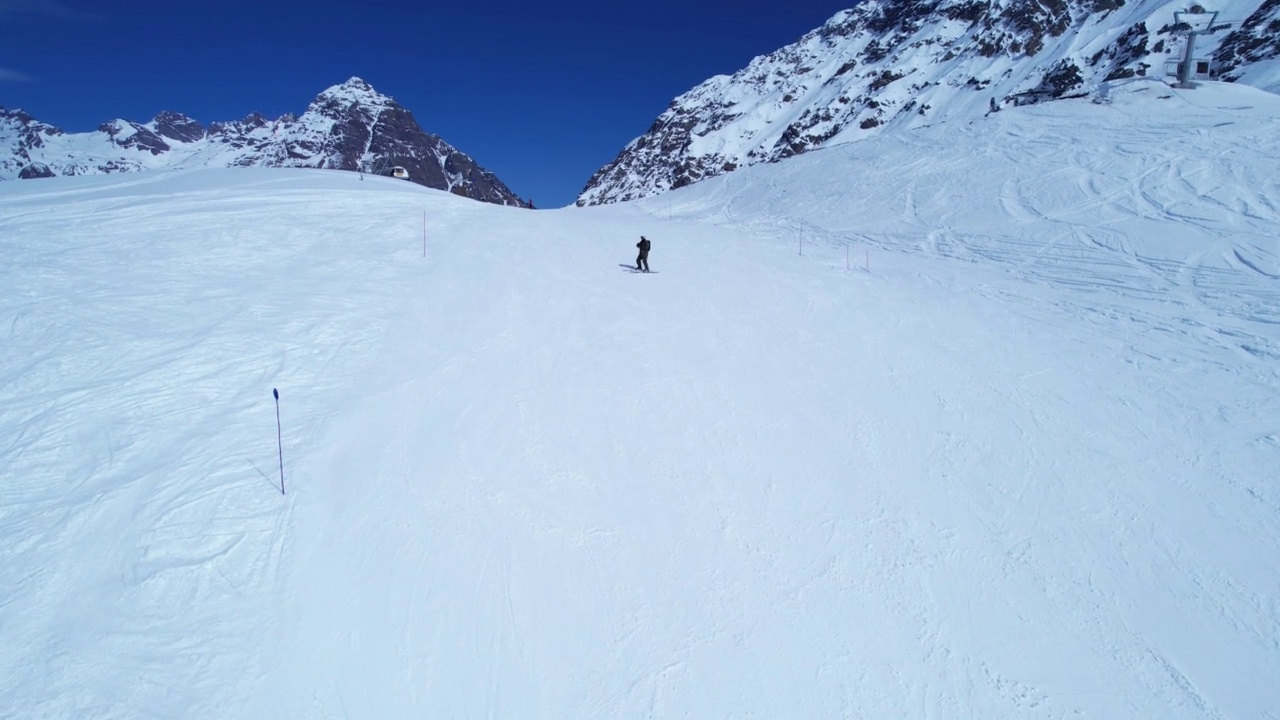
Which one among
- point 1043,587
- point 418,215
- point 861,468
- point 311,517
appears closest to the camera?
point 1043,587

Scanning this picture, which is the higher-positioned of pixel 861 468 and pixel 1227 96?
pixel 1227 96

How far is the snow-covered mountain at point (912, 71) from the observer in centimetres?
6331

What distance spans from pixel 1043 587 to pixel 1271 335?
7.92m

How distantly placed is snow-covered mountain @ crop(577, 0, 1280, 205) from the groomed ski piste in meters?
52.5

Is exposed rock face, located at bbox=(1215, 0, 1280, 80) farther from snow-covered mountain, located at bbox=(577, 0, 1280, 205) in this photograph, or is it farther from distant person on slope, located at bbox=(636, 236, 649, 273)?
distant person on slope, located at bbox=(636, 236, 649, 273)

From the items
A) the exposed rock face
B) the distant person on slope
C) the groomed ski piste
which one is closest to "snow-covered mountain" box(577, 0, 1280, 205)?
the exposed rock face

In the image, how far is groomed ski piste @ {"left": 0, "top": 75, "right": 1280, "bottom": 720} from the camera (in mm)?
4570

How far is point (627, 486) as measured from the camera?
6.64 m

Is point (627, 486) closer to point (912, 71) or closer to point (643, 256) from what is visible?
point (643, 256)

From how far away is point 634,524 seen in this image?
20.0ft

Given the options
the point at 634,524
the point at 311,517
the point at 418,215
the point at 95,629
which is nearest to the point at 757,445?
the point at 634,524

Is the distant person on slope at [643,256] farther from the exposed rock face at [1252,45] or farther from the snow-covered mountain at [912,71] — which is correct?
the exposed rock face at [1252,45]

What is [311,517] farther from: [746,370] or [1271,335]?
[1271,335]

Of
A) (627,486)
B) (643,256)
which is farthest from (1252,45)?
(627,486)
